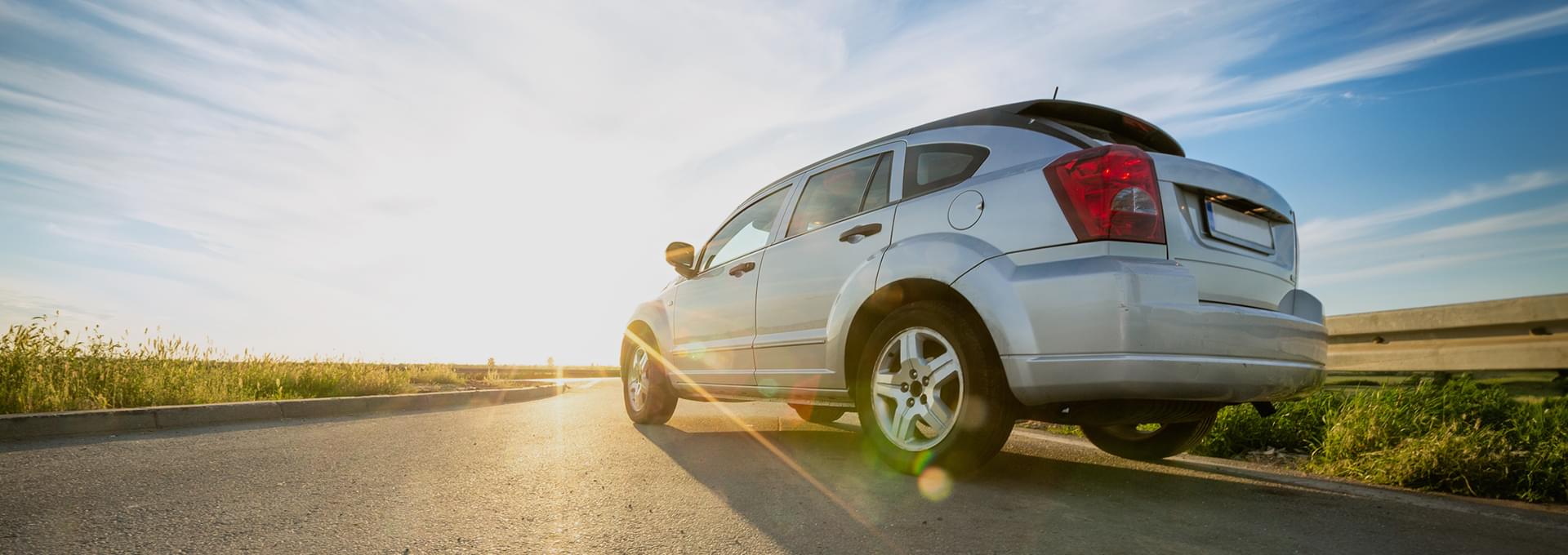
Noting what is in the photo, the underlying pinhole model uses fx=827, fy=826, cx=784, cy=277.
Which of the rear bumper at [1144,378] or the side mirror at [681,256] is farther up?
the side mirror at [681,256]

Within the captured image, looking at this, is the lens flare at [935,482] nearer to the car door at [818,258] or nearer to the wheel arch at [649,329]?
the car door at [818,258]

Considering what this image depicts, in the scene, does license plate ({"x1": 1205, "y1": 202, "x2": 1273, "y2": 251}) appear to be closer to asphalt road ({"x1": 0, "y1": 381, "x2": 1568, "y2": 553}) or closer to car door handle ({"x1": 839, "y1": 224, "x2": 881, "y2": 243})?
asphalt road ({"x1": 0, "y1": 381, "x2": 1568, "y2": 553})

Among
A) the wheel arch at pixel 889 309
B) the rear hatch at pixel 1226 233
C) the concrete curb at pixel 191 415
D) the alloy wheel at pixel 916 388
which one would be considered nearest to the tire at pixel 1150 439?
the rear hatch at pixel 1226 233

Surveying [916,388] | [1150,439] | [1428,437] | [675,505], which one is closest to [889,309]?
[916,388]

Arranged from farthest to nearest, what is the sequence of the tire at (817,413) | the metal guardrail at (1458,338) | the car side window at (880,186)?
the tire at (817,413)
the metal guardrail at (1458,338)
the car side window at (880,186)

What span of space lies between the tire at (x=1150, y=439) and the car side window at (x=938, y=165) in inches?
63.1

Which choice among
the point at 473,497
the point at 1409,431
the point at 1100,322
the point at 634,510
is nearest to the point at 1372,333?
the point at 1409,431

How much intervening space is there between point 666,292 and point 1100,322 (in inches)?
162

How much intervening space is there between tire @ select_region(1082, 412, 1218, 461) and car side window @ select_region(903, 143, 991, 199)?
1602 millimetres

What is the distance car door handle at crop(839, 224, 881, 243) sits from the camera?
13.6 feet

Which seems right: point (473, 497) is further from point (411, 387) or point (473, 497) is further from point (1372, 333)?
point (411, 387)

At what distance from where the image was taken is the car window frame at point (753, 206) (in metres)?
5.24

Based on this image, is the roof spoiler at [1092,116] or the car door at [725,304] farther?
the car door at [725,304]

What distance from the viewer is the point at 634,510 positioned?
3.13 meters
